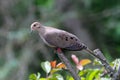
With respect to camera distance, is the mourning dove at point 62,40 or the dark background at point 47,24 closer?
the mourning dove at point 62,40

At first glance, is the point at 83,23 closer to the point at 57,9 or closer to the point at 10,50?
the point at 57,9

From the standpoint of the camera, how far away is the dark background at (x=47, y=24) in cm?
709

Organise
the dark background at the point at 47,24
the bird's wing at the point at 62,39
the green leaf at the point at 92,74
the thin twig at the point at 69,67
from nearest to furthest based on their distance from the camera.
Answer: the thin twig at the point at 69,67, the bird's wing at the point at 62,39, the green leaf at the point at 92,74, the dark background at the point at 47,24

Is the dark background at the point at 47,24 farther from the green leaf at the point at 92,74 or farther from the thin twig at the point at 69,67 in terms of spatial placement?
the thin twig at the point at 69,67

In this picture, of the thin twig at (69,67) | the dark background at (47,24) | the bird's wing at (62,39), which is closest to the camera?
the thin twig at (69,67)

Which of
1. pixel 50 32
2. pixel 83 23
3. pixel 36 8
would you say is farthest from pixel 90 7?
pixel 50 32

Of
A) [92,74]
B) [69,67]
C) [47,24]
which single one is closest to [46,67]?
[92,74]

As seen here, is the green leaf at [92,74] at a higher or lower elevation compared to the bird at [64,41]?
lower

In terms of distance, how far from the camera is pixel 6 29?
299 inches

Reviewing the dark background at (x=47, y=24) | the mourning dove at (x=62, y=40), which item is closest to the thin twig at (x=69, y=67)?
the mourning dove at (x=62, y=40)

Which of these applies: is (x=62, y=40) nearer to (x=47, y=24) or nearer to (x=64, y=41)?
(x=64, y=41)

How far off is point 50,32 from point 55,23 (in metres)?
5.13

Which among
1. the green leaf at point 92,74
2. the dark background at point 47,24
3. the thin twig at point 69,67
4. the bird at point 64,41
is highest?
the dark background at point 47,24

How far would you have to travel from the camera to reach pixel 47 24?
7207mm
